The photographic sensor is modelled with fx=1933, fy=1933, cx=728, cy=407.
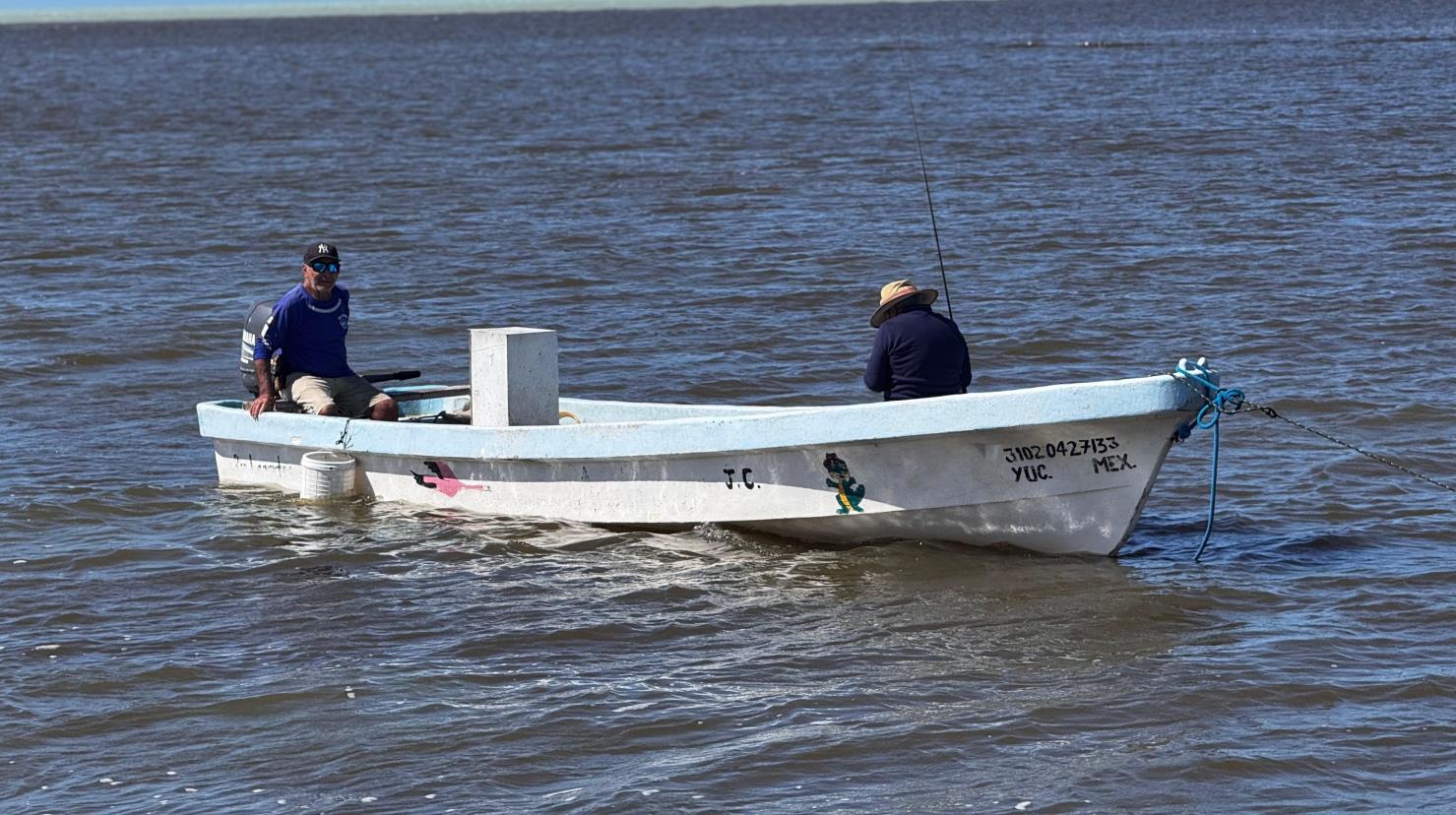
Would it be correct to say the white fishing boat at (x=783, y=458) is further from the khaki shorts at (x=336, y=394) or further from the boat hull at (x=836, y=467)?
the khaki shorts at (x=336, y=394)

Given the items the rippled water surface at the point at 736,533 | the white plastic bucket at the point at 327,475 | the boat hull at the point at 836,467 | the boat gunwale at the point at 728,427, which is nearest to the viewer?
the rippled water surface at the point at 736,533

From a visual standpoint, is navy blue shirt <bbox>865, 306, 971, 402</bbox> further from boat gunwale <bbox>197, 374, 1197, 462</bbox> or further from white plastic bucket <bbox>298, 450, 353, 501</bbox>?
white plastic bucket <bbox>298, 450, 353, 501</bbox>

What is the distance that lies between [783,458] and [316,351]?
3.01 metres

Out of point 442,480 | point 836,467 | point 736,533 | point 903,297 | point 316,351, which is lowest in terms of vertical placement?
point 736,533

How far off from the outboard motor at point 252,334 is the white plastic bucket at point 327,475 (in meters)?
0.65

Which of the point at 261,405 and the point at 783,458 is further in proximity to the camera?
the point at 261,405

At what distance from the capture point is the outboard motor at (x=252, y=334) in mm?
10383

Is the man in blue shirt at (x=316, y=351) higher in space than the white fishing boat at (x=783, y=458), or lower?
higher

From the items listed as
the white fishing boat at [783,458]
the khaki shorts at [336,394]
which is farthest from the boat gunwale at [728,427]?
the khaki shorts at [336,394]

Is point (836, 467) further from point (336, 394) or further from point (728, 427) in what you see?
point (336, 394)

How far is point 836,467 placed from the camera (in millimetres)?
8867

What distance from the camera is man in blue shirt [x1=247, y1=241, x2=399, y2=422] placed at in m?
10.3

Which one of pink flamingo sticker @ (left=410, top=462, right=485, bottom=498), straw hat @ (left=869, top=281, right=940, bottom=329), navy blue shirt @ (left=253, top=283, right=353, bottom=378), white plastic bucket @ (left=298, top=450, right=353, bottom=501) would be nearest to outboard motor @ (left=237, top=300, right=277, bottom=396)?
navy blue shirt @ (left=253, top=283, right=353, bottom=378)

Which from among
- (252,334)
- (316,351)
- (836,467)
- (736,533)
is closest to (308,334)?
(316,351)
